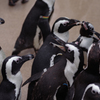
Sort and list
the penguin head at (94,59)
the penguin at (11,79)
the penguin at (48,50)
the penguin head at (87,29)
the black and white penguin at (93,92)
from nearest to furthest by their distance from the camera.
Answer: the black and white penguin at (93,92) < the penguin head at (94,59) < the penguin at (11,79) < the penguin at (48,50) < the penguin head at (87,29)

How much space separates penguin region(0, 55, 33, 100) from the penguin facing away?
17 centimetres

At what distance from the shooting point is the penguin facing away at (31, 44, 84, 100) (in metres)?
1.42

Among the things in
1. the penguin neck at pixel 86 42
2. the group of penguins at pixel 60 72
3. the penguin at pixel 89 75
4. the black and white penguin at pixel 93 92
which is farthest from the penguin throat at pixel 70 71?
the penguin neck at pixel 86 42

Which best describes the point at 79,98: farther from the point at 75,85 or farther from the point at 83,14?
the point at 83,14

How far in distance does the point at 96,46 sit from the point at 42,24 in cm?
83

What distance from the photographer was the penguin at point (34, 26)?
212cm

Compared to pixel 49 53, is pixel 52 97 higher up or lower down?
lower down

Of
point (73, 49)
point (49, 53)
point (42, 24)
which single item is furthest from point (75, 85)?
point (42, 24)

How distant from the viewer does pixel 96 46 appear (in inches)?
51.4

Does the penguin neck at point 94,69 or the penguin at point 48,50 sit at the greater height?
the penguin at point 48,50

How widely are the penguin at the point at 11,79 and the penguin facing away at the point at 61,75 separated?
0.56 feet

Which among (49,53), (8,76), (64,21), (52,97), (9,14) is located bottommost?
(52,97)

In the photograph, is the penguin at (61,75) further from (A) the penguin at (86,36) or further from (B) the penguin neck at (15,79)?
(A) the penguin at (86,36)

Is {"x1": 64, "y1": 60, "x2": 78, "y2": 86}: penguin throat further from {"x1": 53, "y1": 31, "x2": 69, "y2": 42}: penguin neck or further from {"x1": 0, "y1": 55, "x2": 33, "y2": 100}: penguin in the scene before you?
{"x1": 53, "y1": 31, "x2": 69, "y2": 42}: penguin neck
